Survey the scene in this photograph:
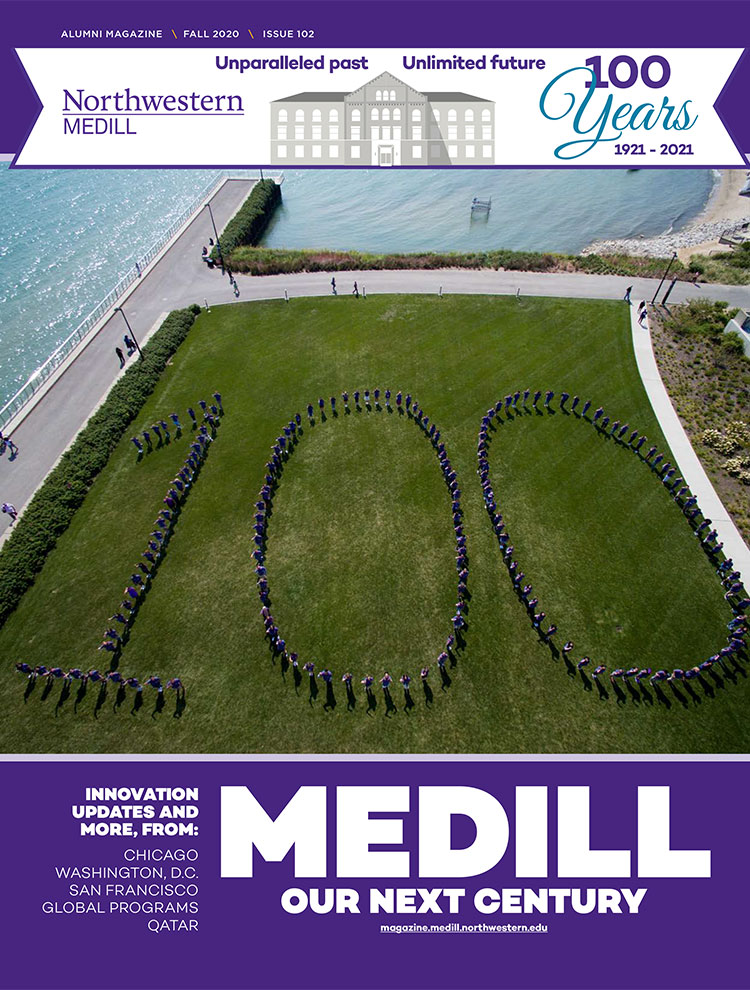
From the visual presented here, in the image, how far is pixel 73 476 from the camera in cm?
3041

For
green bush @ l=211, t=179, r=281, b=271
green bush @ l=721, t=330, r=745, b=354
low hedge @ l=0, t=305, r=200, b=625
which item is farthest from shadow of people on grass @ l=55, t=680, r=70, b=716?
green bush @ l=721, t=330, r=745, b=354

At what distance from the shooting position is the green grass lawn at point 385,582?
21312mm

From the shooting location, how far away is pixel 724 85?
3331 centimetres

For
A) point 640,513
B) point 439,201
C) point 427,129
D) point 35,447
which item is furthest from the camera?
point 439,201

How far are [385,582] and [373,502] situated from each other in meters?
5.23

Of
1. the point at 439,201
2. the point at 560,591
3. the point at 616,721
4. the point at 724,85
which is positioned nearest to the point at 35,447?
the point at 560,591

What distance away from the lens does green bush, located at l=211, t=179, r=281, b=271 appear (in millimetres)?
54062

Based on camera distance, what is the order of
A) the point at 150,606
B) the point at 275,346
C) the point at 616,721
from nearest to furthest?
the point at 616,721
the point at 150,606
the point at 275,346

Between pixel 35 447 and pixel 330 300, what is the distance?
2543 cm

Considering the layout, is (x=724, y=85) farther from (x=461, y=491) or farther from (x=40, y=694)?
(x=40, y=694)

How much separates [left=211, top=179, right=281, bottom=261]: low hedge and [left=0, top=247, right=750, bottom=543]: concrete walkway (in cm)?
283

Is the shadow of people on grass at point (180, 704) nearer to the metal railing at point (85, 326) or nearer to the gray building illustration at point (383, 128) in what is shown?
the metal railing at point (85, 326)

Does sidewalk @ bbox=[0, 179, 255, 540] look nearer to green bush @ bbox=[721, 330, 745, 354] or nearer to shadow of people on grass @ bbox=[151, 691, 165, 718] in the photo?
shadow of people on grass @ bbox=[151, 691, 165, 718]

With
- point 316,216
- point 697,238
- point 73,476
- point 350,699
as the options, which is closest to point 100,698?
point 350,699
